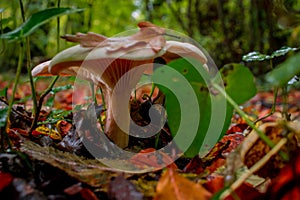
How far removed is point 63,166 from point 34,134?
28cm

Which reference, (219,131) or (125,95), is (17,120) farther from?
(219,131)

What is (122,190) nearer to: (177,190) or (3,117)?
(177,190)

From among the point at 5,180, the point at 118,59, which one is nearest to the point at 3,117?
the point at 5,180

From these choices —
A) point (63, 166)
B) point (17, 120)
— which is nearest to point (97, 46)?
point (63, 166)

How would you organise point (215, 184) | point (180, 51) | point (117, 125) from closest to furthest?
point (215, 184) < point (180, 51) < point (117, 125)

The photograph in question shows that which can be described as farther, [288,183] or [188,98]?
[188,98]

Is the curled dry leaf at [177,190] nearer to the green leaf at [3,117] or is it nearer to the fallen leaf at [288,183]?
the fallen leaf at [288,183]

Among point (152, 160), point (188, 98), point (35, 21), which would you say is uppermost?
point (35, 21)

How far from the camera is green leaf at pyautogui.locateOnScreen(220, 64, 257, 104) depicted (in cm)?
55

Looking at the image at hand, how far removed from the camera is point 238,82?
0.56m

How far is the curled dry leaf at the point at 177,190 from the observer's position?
498 mm

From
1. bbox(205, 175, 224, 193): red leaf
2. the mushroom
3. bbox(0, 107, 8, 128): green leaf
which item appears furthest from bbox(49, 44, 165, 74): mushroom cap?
bbox(205, 175, 224, 193): red leaf

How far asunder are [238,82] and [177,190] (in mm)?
192

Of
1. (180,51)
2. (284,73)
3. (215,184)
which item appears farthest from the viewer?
(180,51)
